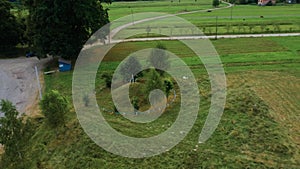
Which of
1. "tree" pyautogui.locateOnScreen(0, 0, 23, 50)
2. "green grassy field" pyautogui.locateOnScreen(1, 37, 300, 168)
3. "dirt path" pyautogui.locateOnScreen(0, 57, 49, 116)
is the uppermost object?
"tree" pyautogui.locateOnScreen(0, 0, 23, 50)

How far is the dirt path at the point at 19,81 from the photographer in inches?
819

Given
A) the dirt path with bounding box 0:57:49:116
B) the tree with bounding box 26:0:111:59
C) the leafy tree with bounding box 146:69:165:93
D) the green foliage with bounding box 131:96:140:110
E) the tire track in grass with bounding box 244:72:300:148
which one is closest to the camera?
the tire track in grass with bounding box 244:72:300:148

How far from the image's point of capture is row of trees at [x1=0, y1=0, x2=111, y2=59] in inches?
1006

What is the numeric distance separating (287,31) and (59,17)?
96.8ft

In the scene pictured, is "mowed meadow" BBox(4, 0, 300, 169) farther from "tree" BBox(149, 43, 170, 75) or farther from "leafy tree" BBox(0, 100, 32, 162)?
"tree" BBox(149, 43, 170, 75)

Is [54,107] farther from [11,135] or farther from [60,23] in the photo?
[60,23]

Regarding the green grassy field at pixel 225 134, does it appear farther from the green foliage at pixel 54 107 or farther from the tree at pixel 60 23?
the tree at pixel 60 23

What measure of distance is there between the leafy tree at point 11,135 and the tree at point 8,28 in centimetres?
2269

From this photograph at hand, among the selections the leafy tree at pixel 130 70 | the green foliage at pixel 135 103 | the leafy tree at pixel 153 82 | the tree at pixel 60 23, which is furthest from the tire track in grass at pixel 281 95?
the tree at pixel 60 23

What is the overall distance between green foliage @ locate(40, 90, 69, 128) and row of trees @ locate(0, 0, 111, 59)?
12.4 meters

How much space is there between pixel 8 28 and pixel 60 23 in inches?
354

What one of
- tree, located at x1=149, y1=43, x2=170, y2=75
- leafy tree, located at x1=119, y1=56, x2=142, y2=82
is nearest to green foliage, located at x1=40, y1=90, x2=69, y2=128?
leafy tree, located at x1=119, y1=56, x2=142, y2=82

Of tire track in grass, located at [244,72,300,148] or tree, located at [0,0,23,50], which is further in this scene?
tree, located at [0,0,23,50]

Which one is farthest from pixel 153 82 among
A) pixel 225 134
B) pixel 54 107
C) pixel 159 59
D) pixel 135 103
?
pixel 54 107
